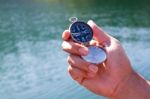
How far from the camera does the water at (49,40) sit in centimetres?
1294

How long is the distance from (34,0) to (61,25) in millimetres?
14072

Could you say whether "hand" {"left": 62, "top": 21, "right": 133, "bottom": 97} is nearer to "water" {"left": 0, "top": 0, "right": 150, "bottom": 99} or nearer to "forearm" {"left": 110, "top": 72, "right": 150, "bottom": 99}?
"forearm" {"left": 110, "top": 72, "right": 150, "bottom": 99}

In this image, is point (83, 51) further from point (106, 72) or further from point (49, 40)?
point (49, 40)

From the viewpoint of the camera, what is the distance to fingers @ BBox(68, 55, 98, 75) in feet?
6.70

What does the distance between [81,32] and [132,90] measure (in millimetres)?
398

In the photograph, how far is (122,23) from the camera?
22.0 meters

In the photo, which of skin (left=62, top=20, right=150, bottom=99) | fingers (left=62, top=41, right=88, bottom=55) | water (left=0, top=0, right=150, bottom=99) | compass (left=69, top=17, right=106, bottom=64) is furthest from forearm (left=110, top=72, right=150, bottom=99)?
water (left=0, top=0, right=150, bottom=99)

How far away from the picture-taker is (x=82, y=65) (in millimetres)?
2057

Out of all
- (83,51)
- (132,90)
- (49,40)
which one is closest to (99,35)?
(83,51)

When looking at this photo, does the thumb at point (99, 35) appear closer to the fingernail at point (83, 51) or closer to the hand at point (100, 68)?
the hand at point (100, 68)

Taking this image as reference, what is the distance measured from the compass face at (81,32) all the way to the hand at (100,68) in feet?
0.10

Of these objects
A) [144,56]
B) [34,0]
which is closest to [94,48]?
[144,56]

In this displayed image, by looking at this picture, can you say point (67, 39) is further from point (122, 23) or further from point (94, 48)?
point (122, 23)

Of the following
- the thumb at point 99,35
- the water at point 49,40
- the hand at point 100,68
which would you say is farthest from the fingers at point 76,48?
the water at point 49,40
